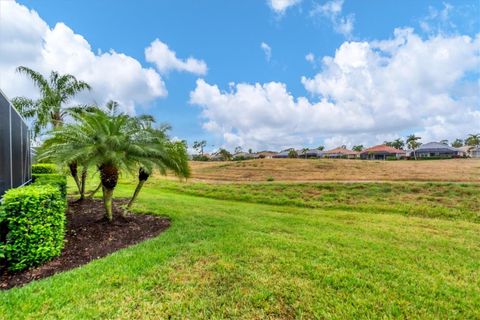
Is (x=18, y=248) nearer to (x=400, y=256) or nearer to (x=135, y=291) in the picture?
(x=135, y=291)

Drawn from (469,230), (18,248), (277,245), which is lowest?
(469,230)

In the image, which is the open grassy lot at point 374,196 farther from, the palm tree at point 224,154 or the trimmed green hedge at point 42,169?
the palm tree at point 224,154

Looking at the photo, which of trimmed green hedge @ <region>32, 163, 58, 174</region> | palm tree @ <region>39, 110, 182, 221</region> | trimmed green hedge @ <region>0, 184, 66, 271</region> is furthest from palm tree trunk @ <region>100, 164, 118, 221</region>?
trimmed green hedge @ <region>32, 163, 58, 174</region>

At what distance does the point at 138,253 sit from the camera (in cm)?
505

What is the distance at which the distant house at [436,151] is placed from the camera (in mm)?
63844

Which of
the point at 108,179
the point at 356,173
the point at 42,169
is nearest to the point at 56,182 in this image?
the point at 108,179

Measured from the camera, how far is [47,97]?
61.7 ft

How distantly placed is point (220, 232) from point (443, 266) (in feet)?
→ 14.9

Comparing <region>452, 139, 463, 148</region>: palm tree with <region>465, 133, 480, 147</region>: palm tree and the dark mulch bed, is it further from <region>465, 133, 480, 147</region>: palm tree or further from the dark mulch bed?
the dark mulch bed

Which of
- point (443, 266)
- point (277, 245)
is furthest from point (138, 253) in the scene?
point (443, 266)

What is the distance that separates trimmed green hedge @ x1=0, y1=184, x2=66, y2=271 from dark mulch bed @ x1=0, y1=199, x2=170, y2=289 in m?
0.19

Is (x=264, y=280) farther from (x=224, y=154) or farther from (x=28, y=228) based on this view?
(x=224, y=154)

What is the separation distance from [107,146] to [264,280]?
16.5ft

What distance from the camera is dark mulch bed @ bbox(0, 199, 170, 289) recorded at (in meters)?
4.30
